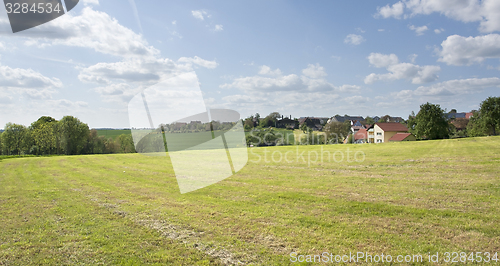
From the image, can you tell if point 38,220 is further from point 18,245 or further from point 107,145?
point 107,145

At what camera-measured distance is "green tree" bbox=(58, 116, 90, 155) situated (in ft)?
168

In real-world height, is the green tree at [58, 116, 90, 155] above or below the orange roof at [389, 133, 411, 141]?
above

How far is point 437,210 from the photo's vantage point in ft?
24.7

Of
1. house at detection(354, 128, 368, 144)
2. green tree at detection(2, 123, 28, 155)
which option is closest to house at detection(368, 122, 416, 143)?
house at detection(354, 128, 368, 144)

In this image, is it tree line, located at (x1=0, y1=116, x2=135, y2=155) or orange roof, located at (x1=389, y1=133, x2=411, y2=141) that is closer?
tree line, located at (x1=0, y1=116, x2=135, y2=155)

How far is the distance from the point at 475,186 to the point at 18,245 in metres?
15.0

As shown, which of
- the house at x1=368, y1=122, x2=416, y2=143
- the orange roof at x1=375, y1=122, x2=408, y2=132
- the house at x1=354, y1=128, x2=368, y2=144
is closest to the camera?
the house at x1=368, y1=122, x2=416, y2=143

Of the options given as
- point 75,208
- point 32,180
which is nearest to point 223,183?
point 75,208

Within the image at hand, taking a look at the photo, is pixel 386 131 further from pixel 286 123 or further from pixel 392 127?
pixel 286 123

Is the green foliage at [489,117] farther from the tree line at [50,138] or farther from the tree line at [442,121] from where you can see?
the tree line at [50,138]

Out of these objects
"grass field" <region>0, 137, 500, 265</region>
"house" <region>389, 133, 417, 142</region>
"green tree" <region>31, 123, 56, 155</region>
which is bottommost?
"grass field" <region>0, 137, 500, 265</region>

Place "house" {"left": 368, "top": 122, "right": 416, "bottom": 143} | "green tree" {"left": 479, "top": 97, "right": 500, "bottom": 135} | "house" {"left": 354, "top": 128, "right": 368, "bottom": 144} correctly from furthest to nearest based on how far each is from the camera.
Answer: "house" {"left": 354, "top": 128, "right": 368, "bottom": 144}, "house" {"left": 368, "top": 122, "right": 416, "bottom": 143}, "green tree" {"left": 479, "top": 97, "right": 500, "bottom": 135}

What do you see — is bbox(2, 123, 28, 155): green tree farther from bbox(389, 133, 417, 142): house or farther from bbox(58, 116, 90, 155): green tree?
bbox(389, 133, 417, 142): house

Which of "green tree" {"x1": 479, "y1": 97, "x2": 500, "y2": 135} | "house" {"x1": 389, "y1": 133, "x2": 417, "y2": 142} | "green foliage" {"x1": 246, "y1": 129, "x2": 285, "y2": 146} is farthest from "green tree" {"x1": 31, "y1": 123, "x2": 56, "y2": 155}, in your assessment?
"green tree" {"x1": 479, "y1": 97, "x2": 500, "y2": 135}
